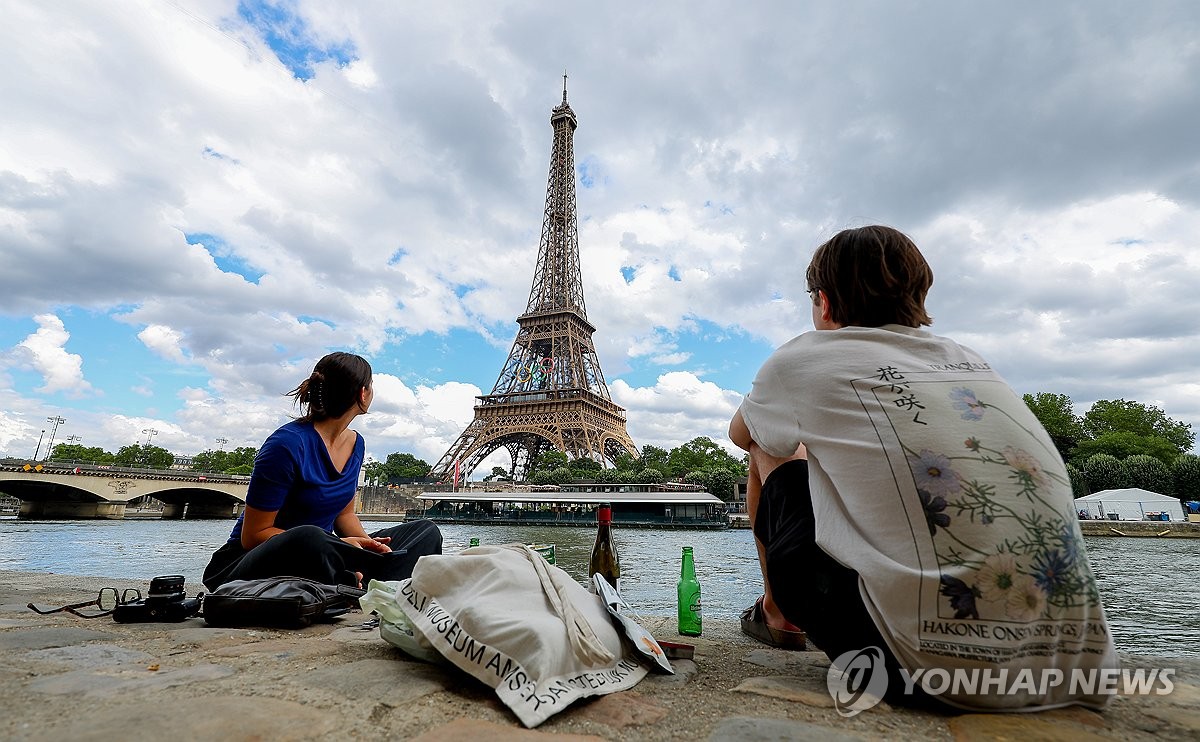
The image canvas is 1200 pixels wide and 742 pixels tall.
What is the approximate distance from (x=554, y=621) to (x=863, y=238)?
124 centimetres

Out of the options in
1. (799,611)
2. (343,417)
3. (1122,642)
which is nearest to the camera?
(799,611)

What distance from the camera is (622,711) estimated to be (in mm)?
1145

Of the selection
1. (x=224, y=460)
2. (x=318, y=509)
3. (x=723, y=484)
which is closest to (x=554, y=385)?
(x=723, y=484)

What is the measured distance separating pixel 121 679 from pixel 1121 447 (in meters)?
45.0

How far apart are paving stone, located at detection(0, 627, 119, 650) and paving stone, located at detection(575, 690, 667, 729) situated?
1.53 meters

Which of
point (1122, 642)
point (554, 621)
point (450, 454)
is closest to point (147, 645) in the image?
point (554, 621)

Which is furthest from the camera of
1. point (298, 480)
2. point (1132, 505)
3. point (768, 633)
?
point (1132, 505)

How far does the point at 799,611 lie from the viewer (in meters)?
1.39

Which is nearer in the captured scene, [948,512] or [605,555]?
[948,512]

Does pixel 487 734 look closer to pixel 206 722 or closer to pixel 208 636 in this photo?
pixel 206 722

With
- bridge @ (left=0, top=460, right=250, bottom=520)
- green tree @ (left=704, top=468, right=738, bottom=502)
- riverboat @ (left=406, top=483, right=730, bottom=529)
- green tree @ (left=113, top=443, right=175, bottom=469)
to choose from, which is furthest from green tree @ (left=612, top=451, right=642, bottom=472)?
green tree @ (left=113, top=443, right=175, bottom=469)

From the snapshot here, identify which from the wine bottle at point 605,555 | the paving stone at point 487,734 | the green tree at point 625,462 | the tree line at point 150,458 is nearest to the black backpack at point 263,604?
the wine bottle at point 605,555

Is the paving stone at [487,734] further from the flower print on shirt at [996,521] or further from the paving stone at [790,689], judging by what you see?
the flower print on shirt at [996,521]

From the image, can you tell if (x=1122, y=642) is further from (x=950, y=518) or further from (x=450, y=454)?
(x=450, y=454)
